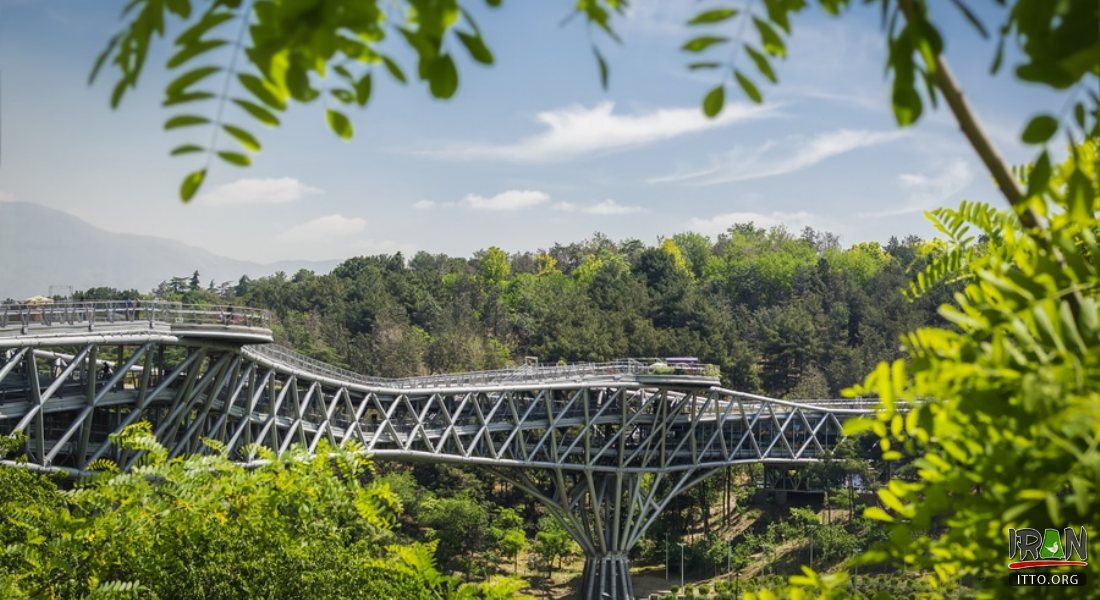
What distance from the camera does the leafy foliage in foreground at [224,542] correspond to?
335 inches

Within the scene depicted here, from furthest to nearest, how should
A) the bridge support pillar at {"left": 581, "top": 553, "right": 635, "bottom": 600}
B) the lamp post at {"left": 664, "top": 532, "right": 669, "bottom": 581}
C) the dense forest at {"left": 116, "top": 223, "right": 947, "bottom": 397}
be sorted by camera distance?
the dense forest at {"left": 116, "top": 223, "right": 947, "bottom": 397}, the lamp post at {"left": 664, "top": 532, "right": 669, "bottom": 581}, the bridge support pillar at {"left": 581, "top": 553, "right": 635, "bottom": 600}

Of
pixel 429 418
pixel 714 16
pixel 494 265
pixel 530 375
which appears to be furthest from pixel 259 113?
pixel 494 265

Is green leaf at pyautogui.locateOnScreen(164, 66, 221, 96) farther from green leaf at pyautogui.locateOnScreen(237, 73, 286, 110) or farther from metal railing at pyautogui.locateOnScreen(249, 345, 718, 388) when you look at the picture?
metal railing at pyautogui.locateOnScreen(249, 345, 718, 388)

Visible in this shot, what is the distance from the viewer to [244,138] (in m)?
2.28

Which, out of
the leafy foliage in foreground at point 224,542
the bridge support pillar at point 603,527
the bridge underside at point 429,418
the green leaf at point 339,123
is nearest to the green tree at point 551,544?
the bridge underside at point 429,418

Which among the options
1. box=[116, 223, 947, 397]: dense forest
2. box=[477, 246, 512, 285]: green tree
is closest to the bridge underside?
box=[116, 223, 947, 397]: dense forest

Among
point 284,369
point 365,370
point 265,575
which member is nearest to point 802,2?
point 265,575

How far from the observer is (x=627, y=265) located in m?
96.0

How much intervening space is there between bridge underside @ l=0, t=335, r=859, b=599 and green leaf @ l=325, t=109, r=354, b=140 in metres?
21.3

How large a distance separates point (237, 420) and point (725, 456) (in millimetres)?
23974

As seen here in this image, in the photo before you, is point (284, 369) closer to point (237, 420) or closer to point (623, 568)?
point (237, 420)

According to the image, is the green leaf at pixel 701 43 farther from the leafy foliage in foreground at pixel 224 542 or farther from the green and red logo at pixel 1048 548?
the leafy foliage in foreground at pixel 224 542

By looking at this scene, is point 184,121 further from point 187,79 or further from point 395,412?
point 395,412

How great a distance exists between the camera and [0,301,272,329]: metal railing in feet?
74.6
